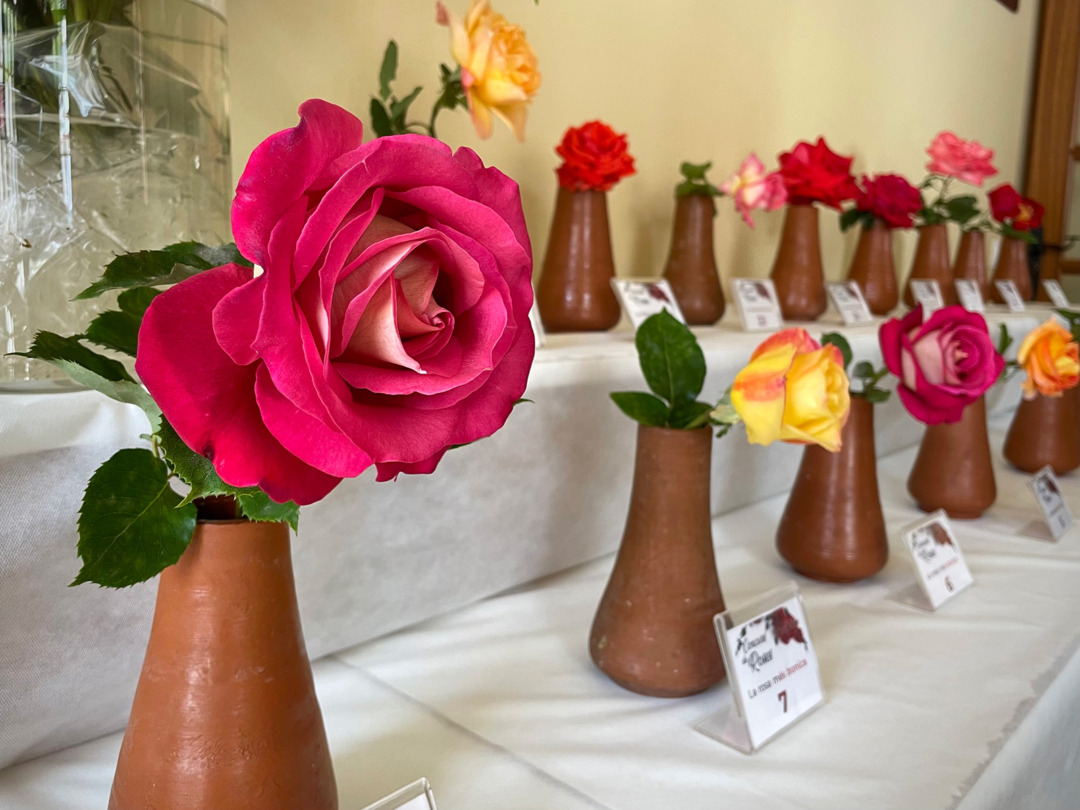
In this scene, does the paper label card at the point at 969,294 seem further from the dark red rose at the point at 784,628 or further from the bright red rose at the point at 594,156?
the dark red rose at the point at 784,628

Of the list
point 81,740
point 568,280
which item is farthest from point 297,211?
point 568,280

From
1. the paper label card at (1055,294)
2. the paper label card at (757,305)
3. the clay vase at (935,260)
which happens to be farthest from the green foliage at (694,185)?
the paper label card at (1055,294)

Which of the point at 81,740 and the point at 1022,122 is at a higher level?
the point at 1022,122

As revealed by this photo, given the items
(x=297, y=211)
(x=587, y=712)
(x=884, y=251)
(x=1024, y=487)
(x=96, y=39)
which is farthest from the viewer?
(x=884, y=251)

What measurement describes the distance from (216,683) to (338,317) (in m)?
0.15

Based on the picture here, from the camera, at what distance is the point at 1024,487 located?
3.61 ft

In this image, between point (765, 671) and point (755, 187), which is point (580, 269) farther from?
point (765, 671)

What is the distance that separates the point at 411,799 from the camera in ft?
1.07

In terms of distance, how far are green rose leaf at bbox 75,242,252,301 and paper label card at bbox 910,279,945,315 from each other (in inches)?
55.8

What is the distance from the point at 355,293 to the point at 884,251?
1.35m

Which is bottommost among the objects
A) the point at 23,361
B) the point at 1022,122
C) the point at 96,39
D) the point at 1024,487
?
the point at 1024,487

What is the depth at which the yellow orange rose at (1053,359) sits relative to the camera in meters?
0.85

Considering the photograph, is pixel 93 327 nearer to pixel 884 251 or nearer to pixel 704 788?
pixel 704 788

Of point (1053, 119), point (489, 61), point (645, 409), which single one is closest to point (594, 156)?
point (489, 61)
